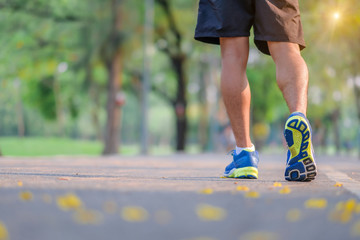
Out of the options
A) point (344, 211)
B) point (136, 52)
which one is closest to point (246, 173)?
point (344, 211)

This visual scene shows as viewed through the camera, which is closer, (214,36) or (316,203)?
(316,203)

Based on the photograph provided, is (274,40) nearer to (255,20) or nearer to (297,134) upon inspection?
(255,20)

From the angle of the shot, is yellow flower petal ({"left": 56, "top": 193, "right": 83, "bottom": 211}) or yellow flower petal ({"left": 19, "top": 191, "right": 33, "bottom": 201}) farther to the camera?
yellow flower petal ({"left": 19, "top": 191, "right": 33, "bottom": 201})

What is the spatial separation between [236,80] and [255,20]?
0.45 metres

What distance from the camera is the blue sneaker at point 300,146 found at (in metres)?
A: 3.48

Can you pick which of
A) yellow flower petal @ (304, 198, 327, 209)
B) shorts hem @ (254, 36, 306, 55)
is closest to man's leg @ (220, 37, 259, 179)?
shorts hem @ (254, 36, 306, 55)

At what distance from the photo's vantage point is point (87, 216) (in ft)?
6.58

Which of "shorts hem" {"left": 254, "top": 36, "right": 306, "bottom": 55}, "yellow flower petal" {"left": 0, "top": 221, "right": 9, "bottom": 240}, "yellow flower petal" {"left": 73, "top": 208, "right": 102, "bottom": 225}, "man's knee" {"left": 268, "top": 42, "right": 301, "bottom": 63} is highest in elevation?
"shorts hem" {"left": 254, "top": 36, "right": 306, "bottom": 55}

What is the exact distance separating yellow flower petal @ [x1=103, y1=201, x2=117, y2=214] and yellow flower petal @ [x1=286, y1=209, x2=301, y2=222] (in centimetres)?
68

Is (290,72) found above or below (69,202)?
above

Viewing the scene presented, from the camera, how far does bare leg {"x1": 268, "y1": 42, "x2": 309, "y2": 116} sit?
382 centimetres

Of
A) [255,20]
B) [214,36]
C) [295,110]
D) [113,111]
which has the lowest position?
[113,111]

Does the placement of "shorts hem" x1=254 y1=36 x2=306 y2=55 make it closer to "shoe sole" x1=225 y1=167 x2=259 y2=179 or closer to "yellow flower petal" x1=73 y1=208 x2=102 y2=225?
"shoe sole" x1=225 y1=167 x2=259 y2=179

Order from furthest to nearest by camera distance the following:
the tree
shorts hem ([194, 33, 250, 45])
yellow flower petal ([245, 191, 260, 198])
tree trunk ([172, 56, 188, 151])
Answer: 1. tree trunk ([172, 56, 188, 151])
2. the tree
3. shorts hem ([194, 33, 250, 45])
4. yellow flower petal ([245, 191, 260, 198])
